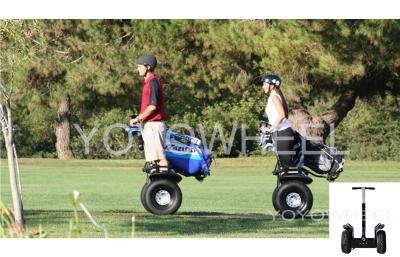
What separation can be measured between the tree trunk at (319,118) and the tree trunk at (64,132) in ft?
26.4

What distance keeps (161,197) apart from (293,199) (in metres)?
1.56

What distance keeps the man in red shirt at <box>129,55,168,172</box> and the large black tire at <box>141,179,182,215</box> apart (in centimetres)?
19

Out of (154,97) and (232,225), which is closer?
(232,225)

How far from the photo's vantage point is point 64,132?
30.8 meters

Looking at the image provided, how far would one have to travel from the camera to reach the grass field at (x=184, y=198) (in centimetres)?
1135

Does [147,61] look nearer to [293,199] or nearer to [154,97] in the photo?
[154,97]

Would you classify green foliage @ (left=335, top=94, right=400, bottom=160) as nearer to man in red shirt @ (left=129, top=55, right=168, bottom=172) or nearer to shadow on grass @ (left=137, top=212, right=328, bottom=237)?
shadow on grass @ (left=137, top=212, right=328, bottom=237)

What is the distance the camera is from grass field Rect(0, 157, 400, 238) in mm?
11352

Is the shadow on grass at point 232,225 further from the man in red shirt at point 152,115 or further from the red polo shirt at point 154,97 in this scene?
the red polo shirt at point 154,97
